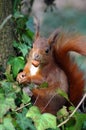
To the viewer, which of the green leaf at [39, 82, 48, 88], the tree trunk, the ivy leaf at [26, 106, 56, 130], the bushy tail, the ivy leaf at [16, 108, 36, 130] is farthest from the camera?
the tree trunk

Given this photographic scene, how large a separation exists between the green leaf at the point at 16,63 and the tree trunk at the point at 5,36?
0.06 meters

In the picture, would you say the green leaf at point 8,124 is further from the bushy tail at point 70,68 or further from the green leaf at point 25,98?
the bushy tail at point 70,68

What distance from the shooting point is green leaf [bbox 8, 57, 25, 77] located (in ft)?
14.7

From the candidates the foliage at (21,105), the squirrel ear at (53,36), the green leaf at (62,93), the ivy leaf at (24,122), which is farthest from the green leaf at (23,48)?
the ivy leaf at (24,122)

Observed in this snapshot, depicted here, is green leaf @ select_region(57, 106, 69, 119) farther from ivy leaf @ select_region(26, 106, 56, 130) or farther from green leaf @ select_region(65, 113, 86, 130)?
ivy leaf @ select_region(26, 106, 56, 130)

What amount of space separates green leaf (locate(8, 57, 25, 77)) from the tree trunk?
6cm

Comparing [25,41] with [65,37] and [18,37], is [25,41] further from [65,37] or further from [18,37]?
[65,37]

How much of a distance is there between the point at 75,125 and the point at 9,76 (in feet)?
1.87

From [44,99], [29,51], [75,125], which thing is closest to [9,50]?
[29,51]

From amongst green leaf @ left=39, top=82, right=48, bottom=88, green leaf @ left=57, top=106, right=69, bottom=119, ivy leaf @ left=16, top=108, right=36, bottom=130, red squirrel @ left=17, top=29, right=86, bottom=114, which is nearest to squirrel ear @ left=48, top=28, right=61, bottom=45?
red squirrel @ left=17, top=29, right=86, bottom=114

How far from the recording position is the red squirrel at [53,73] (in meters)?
4.46

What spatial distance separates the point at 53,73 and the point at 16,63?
A: 0.92ft

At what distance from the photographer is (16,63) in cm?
449

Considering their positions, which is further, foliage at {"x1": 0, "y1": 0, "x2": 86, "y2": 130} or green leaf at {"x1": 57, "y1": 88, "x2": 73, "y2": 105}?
green leaf at {"x1": 57, "y1": 88, "x2": 73, "y2": 105}
